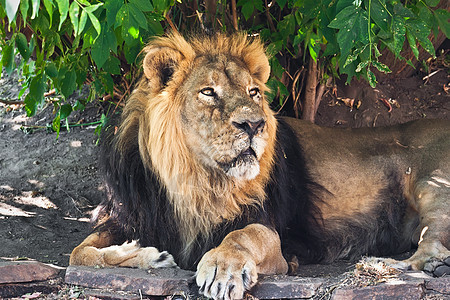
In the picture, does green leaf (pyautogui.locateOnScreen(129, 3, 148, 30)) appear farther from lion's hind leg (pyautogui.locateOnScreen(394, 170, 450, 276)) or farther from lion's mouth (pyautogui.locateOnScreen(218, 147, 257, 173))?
lion's hind leg (pyautogui.locateOnScreen(394, 170, 450, 276))

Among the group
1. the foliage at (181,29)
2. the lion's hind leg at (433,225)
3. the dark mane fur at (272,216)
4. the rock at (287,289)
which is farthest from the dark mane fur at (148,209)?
the lion's hind leg at (433,225)

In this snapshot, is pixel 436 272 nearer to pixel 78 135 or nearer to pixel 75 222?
pixel 75 222

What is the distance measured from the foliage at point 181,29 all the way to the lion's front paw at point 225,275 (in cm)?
118

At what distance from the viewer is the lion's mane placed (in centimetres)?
392

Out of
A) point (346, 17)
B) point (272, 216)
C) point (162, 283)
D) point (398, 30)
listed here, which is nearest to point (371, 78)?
point (398, 30)

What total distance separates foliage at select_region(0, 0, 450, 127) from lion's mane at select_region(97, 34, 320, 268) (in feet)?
1.01

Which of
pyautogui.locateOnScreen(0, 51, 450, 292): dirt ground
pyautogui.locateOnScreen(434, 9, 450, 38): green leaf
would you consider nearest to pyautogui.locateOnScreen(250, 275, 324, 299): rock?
pyautogui.locateOnScreen(434, 9, 450, 38): green leaf

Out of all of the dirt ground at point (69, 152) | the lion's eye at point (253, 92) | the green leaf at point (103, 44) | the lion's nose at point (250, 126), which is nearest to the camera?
the green leaf at point (103, 44)

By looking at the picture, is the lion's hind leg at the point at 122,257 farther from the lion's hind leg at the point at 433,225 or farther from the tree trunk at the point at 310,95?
the tree trunk at the point at 310,95

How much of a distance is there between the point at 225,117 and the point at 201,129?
0.60 ft

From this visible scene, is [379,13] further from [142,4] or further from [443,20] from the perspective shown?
[142,4]

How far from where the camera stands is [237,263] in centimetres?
328

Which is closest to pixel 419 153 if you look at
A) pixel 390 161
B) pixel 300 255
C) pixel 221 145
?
pixel 390 161

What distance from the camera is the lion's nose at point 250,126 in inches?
143
